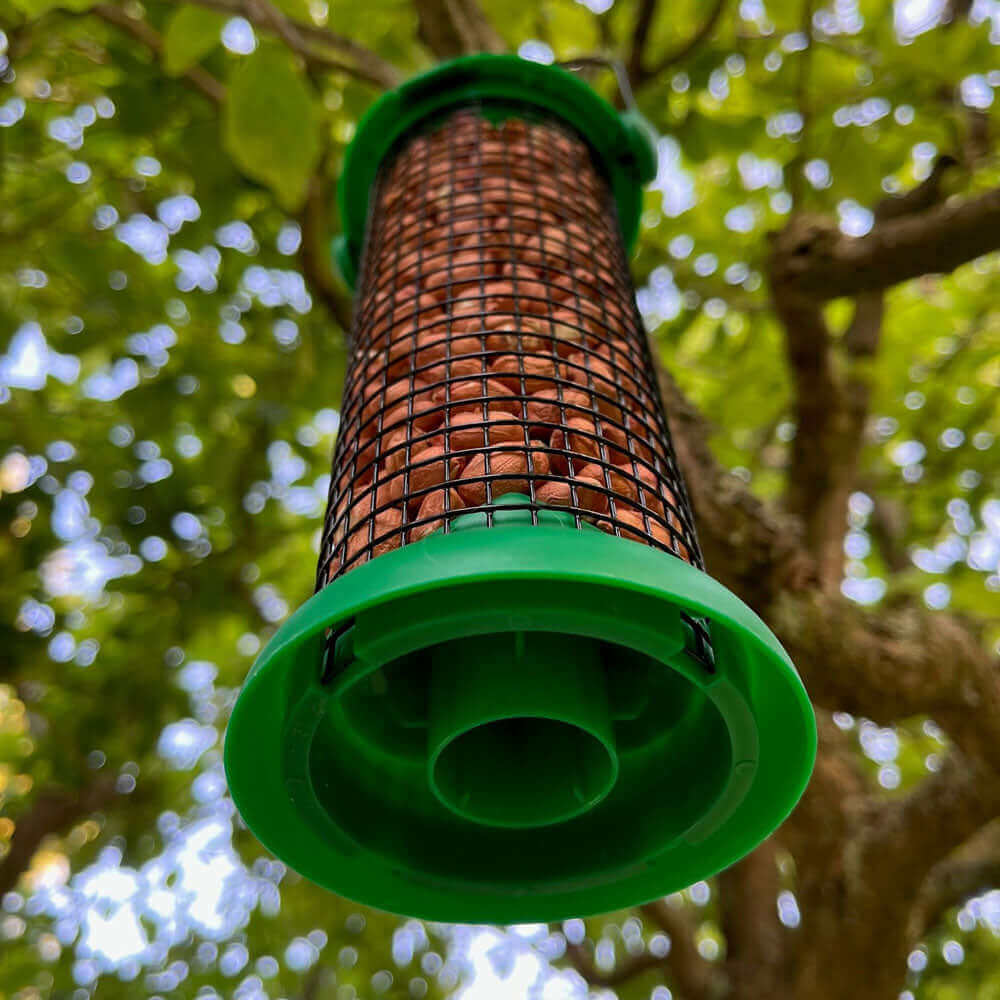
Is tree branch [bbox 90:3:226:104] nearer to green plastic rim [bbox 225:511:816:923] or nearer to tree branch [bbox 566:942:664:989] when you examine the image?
green plastic rim [bbox 225:511:816:923]

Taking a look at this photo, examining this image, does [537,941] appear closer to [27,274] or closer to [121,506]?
[121,506]

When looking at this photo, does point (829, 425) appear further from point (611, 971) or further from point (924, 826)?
point (611, 971)

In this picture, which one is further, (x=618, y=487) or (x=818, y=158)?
(x=818, y=158)

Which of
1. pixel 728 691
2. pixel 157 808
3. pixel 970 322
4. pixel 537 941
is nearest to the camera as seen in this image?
pixel 728 691

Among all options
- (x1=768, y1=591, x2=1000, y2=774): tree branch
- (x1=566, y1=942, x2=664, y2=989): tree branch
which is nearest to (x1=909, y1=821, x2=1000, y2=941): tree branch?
(x1=768, y1=591, x2=1000, y2=774): tree branch

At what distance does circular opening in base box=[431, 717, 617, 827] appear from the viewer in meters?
0.77

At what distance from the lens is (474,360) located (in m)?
0.93

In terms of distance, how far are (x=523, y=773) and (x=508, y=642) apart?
144 millimetres

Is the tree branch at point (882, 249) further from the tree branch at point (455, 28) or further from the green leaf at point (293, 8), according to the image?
the green leaf at point (293, 8)

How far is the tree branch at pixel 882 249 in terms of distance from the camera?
1476mm

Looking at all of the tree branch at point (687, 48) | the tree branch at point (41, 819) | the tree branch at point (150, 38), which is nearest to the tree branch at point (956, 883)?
the tree branch at point (687, 48)

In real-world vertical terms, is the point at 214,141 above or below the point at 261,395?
above

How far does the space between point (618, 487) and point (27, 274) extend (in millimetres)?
2119

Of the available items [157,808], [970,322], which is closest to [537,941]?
[157,808]
